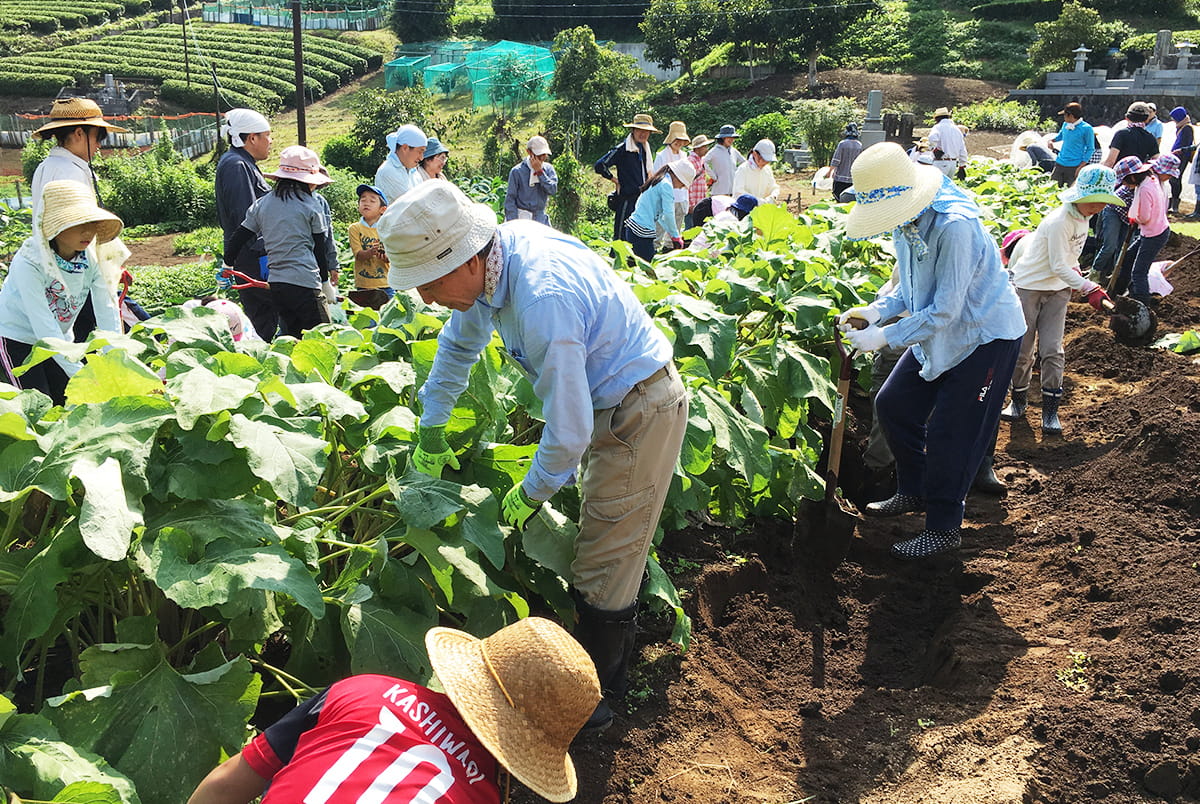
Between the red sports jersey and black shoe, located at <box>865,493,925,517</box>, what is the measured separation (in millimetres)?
3450

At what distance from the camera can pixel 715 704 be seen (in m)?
3.47

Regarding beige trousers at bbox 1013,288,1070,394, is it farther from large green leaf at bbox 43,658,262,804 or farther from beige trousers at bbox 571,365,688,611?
large green leaf at bbox 43,658,262,804

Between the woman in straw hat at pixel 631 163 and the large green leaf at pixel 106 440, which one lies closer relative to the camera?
the large green leaf at pixel 106 440

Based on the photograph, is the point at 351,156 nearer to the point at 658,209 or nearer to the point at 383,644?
the point at 658,209

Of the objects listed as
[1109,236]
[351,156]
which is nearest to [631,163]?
[1109,236]

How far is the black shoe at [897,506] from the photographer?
16.0 feet

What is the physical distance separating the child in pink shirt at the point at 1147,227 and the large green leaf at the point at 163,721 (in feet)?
28.9

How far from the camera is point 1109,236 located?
959 cm

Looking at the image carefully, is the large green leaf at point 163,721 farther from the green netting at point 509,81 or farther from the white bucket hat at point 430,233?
the green netting at point 509,81

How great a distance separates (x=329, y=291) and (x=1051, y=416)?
15.9 ft

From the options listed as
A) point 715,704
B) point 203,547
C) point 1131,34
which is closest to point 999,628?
point 715,704

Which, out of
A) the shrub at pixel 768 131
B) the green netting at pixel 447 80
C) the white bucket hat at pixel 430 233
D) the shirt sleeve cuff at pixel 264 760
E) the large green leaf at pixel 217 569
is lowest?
the shrub at pixel 768 131

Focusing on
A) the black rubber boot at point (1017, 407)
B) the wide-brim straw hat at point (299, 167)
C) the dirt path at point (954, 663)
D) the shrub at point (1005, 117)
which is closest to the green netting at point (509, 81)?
the shrub at point (1005, 117)

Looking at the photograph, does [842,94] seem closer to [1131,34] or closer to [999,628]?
[1131,34]
